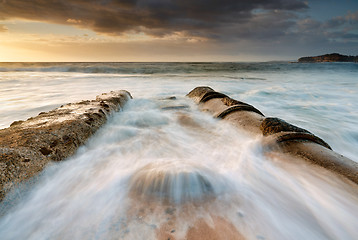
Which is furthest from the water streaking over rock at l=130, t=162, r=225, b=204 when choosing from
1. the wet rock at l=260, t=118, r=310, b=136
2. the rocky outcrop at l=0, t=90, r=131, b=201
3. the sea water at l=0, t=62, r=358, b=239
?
the wet rock at l=260, t=118, r=310, b=136

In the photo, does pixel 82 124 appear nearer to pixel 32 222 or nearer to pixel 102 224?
pixel 32 222

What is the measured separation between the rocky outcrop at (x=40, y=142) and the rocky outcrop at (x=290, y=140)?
88.3 inches

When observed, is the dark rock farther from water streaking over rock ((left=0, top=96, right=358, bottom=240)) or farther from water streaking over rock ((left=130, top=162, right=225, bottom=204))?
water streaking over rock ((left=130, top=162, right=225, bottom=204))

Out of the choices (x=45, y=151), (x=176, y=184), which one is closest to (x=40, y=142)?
(x=45, y=151)

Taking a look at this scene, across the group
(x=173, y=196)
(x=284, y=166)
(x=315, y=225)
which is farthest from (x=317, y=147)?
(x=173, y=196)

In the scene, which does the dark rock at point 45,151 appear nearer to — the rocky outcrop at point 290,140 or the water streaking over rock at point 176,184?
the water streaking over rock at point 176,184

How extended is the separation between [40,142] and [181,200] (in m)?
1.44

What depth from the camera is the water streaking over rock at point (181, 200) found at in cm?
121

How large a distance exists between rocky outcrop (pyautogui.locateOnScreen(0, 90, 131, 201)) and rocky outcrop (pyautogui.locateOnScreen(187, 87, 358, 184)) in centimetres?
224

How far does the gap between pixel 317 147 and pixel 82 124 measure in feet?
8.78

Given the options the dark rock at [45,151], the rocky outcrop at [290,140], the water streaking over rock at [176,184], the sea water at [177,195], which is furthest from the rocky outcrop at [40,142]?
the rocky outcrop at [290,140]

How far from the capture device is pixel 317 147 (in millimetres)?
1906

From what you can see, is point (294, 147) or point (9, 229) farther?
point (294, 147)

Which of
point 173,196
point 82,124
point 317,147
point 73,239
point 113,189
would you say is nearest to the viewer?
point 73,239
